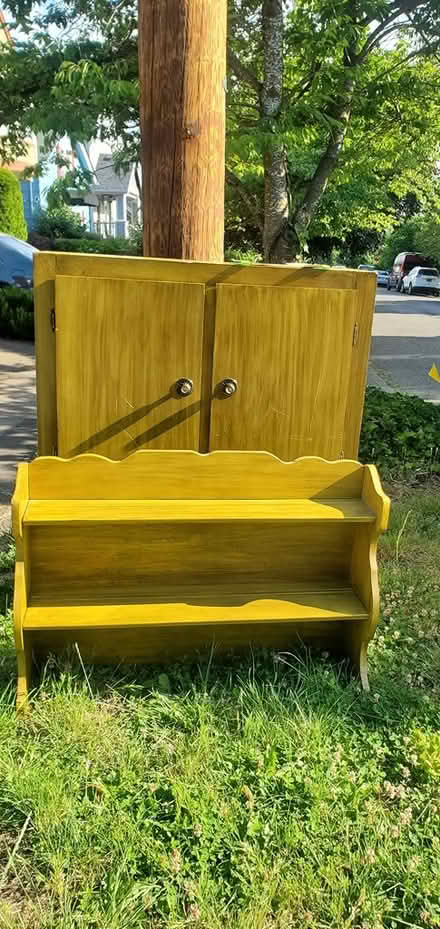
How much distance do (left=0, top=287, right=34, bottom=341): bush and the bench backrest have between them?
31.7 feet

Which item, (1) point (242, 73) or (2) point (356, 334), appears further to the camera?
(1) point (242, 73)

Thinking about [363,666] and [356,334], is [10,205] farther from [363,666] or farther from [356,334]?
[363,666]

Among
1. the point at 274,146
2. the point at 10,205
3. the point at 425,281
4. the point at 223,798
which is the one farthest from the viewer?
the point at 425,281

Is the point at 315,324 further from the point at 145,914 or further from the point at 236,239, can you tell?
the point at 236,239

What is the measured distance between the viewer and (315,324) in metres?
2.72

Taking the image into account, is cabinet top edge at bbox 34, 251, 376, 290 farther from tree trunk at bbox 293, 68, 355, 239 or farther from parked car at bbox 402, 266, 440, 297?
parked car at bbox 402, 266, 440, 297

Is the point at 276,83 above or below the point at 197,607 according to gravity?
above

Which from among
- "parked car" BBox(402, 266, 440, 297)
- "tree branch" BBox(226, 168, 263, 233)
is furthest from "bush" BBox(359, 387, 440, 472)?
"parked car" BBox(402, 266, 440, 297)

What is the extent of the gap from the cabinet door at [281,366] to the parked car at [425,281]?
40927 millimetres

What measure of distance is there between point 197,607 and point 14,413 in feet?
17.7

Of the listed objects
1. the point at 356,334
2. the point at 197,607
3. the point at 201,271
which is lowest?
the point at 197,607

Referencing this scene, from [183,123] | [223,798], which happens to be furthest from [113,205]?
[223,798]

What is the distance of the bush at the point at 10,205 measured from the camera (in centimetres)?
2166

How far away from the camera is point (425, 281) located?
4091 cm
